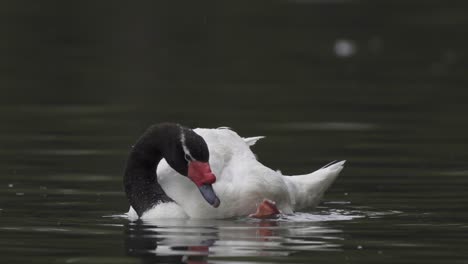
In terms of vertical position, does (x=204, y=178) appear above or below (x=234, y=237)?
above

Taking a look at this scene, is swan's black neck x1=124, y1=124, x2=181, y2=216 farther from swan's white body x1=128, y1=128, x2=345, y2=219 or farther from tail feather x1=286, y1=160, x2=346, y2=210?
tail feather x1=286, y1=160, x2=346, y2=210

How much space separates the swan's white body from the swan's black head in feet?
0.96

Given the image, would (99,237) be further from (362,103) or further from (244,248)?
(362,103)

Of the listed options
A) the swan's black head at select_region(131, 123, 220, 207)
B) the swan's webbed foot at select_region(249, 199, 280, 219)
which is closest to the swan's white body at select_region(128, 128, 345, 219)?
the swan's webbed foot at select_region(249, 199, 280, 219)

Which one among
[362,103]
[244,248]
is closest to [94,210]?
[244,248]

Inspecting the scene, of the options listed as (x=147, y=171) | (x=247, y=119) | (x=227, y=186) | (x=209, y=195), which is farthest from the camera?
(x=247, y=119)

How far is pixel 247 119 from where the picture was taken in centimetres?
2225

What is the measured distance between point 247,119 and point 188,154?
8.96 metres

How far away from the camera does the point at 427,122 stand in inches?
866

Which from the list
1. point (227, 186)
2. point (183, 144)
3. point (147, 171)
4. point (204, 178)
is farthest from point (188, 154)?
point (147, 171)

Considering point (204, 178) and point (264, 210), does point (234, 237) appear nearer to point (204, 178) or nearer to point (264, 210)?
point (204, 178)

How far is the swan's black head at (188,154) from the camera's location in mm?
13203

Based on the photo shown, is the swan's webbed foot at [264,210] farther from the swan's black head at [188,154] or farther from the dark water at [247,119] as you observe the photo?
the swan's black head at [188,154]

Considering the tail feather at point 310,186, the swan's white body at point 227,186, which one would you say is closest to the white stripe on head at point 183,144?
the swan's white body at point 227,186
